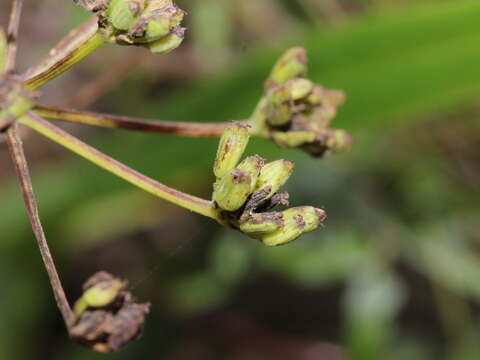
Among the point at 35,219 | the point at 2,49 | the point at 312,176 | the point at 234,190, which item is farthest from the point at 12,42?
the point at 312,176

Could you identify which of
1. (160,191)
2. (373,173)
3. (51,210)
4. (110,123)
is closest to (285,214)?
(160,191)

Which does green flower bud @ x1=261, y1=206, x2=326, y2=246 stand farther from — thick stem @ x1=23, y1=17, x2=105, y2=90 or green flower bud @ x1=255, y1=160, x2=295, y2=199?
thick stem @ x1=23, y1=17, x2=105, y2=90

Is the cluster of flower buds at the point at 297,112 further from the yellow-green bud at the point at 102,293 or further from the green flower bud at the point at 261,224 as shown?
A: the yellow-green bud at the point at 102,293

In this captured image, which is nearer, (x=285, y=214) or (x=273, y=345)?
(x=285, y=214)

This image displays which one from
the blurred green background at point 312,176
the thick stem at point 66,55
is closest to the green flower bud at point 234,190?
the thick stem at point 66,55

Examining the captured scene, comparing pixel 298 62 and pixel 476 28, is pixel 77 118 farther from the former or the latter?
pixel 476 28

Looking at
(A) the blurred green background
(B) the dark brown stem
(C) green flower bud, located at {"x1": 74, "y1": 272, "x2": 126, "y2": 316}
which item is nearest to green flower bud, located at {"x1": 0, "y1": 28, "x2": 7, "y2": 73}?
(B) the dark brown stem

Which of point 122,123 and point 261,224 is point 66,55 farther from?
point 261,224
